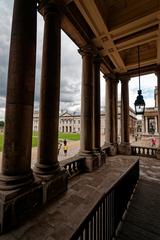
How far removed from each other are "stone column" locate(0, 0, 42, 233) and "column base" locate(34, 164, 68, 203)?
227mm

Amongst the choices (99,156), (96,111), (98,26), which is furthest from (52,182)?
(98,26)

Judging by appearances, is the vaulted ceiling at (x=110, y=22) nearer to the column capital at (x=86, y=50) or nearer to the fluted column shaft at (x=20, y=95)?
the column capital at (x=86, y=50)

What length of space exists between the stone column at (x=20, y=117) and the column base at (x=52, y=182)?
0.23 meters

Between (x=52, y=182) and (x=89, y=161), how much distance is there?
310 cm

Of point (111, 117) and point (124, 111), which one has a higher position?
point (124, 111)

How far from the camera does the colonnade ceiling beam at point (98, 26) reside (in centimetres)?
557

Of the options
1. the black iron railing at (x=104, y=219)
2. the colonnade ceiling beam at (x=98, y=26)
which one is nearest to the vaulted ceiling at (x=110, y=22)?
the colonnade ceiling beam at (x=98, y=26)

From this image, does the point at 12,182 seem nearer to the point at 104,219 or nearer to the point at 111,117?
the point at 104,219

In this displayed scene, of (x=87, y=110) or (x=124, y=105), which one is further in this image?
(x=124, y=105)

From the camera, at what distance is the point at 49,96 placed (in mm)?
4523

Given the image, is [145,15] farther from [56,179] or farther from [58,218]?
[58,218]

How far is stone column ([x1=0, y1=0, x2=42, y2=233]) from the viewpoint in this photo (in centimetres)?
329

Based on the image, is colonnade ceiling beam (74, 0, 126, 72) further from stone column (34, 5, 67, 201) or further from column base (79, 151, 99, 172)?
column base (79, 151, 99, 172)

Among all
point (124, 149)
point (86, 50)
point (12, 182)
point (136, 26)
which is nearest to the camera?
point (12, 182)
